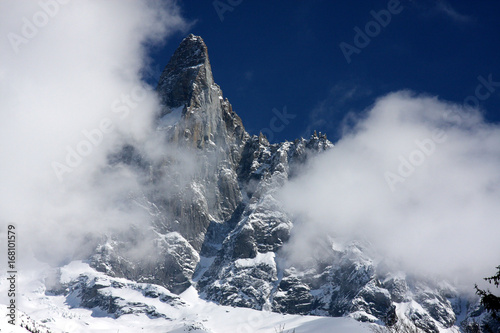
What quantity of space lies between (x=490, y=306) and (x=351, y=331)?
135 meters

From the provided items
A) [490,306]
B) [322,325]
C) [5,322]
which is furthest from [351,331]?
[490,306]

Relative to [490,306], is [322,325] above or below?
above

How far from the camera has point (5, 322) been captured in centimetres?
18462

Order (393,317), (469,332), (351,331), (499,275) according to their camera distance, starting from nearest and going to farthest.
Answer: (499,275) < (469,332) < (393,317) < (351,331)

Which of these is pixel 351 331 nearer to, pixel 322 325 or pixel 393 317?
pixel 322 325

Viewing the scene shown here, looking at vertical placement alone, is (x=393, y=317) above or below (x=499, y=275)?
above

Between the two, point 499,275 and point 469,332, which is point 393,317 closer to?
point 469,332

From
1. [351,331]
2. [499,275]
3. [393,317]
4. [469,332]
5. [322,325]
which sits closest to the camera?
[499,275]

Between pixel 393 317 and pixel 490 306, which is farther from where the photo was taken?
pixel 393 317

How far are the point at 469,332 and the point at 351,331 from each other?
91.9m

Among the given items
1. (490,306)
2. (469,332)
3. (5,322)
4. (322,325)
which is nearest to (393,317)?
(469,332)

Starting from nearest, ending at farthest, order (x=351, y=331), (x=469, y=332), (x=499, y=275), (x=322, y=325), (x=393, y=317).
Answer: (x=499, y=275), (x=469, y=332), (x=393, y=317), (x=351, y=331), (x=322, y=325)

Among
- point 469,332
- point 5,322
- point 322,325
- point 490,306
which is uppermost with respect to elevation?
point 322,325

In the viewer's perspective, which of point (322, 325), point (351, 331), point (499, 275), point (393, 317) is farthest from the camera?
point (322, 325)
